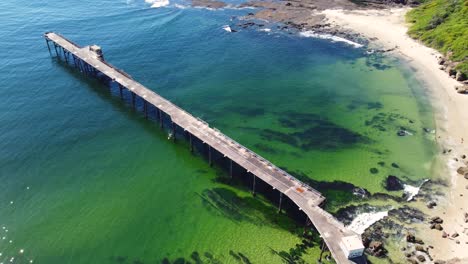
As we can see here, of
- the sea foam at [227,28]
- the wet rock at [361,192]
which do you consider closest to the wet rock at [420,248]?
the wet rock at [361,192]

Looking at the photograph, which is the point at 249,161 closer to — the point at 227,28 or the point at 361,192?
the point at 361,192

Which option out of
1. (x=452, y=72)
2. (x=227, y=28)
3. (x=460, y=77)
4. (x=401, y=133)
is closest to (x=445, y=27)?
(x=452, y=72)

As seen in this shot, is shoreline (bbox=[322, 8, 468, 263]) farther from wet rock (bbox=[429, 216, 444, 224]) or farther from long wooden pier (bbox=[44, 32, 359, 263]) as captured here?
long wooden pier (bbox=[44, 32, 359, 263])

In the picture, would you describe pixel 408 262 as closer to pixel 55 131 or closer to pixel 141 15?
pixel 55 131

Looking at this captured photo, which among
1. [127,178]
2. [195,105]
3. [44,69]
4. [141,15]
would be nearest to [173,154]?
[127,178]

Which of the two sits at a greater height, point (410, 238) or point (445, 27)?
point (445, 27)

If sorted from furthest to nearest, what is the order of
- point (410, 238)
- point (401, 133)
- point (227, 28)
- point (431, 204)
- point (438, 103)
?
point (227, 28)
point (438, 103)
point (401, 133)
point (431, 204)
point (410, 238)

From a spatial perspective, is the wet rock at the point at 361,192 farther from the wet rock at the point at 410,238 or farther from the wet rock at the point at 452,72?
the wet rock at the point at 452,72
